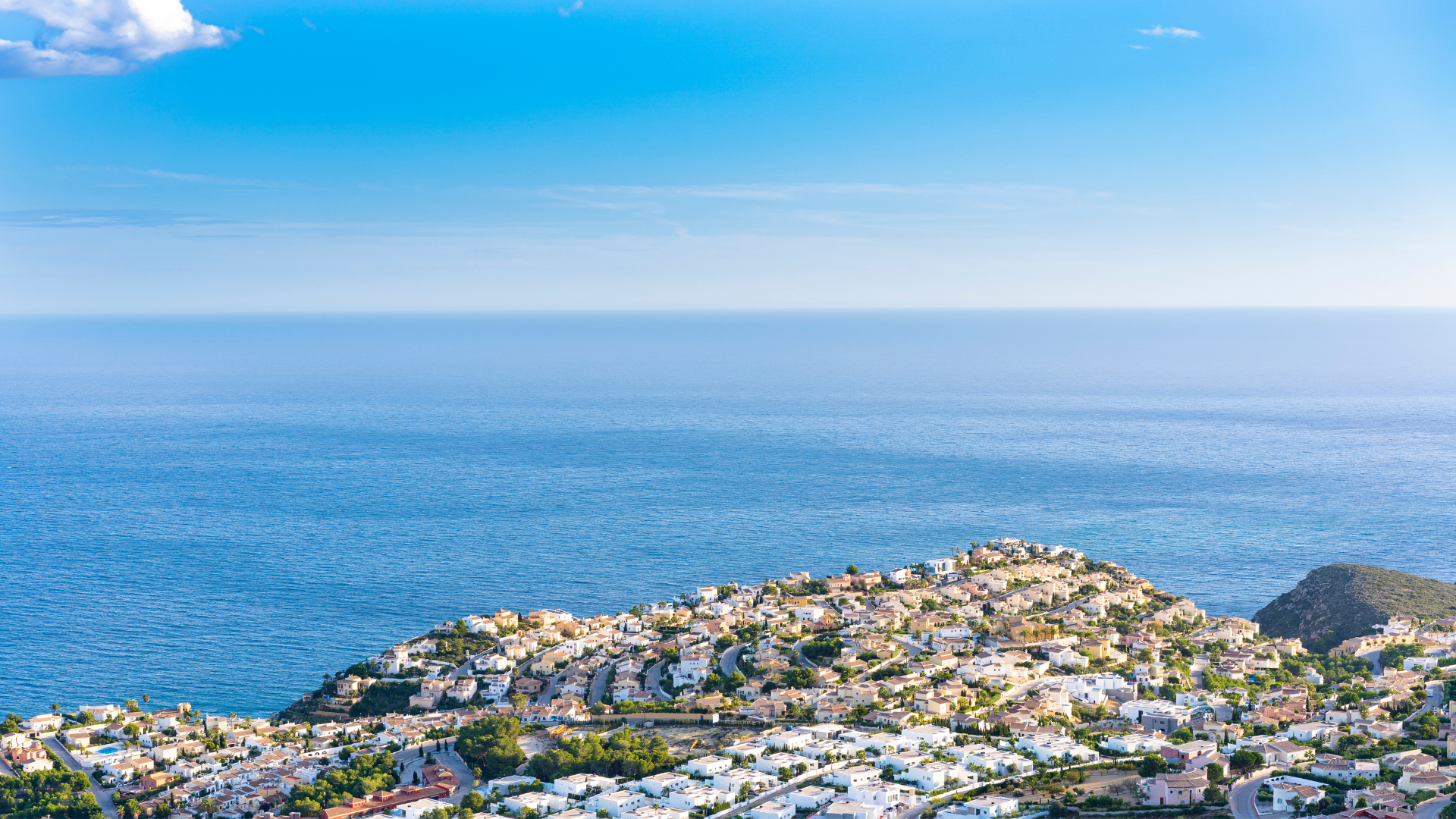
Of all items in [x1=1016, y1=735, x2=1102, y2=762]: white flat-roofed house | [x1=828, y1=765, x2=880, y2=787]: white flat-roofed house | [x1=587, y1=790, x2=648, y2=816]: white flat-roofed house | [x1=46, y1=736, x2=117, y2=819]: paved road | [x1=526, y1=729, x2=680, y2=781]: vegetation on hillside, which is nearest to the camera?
[x1=587, y1=790, x2=648, y2=816]: white flat-roofed house

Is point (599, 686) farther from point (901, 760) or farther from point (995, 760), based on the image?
point (995, 760)

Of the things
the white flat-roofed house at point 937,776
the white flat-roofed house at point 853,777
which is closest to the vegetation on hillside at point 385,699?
the white flat-roofed house at point 853,777

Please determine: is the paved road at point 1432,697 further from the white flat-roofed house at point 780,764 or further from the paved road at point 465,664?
the paved road at point 465,664

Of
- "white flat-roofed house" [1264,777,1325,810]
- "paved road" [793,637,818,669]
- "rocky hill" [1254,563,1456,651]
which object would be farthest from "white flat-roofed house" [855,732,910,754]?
"rocky hill" [1254,563,1456,651]

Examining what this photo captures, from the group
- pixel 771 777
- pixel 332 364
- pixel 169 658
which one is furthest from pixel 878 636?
pixel 332 364

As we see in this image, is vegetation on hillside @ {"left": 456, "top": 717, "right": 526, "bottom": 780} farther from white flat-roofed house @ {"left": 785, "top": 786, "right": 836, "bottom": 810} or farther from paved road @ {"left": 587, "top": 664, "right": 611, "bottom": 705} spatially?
white flat-roofed house @ {"left": 785, "top": 786, "right": 836, "bottom": 810}

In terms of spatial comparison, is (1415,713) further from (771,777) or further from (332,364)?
(332,364)

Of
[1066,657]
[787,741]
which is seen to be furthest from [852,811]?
[1066,657]

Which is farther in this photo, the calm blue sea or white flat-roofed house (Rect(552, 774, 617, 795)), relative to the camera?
the calm blue sea
